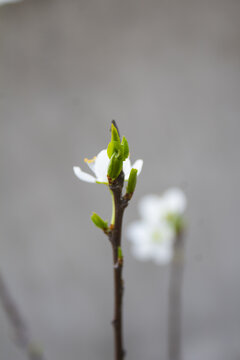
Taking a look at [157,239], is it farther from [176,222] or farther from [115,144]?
[115,144]

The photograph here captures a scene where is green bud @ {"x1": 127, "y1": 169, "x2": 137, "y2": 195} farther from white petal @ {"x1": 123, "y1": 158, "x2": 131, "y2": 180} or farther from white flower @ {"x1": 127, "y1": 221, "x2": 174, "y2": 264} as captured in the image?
white flower @ {"x1": 127, "y1": 221, "x2": 174, "y2": 264}

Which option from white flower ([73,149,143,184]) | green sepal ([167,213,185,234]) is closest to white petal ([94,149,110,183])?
white flower ([73,149,143,184])

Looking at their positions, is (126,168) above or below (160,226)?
above

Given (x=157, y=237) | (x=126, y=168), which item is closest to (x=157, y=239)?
(x=157, y=237)

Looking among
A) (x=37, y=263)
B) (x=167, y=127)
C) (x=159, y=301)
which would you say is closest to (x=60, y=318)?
(x=37, y=263)

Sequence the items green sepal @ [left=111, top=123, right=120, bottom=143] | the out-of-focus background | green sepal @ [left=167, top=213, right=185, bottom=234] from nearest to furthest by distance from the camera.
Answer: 1. green sepal @ [left=111, top=123, right=120, bottom=143]
2. green sepal @ [left=167, top=213, right=185, bottom=234]
3. the out-of-focus background

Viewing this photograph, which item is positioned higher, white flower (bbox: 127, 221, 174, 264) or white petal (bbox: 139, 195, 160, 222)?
white petal (bbox: 139, 195, 160, 222)

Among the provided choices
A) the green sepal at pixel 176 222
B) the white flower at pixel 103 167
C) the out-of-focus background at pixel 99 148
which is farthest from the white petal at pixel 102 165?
the out-of-focus background at pixel 99 148
